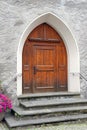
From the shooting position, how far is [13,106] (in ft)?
21.2

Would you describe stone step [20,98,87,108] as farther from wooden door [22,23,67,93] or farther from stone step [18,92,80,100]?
wooden door [22,23,67,93]

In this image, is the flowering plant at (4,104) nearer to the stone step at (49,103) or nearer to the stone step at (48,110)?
the stone step at (48,110)

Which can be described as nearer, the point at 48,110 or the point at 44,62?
the point at 48,110

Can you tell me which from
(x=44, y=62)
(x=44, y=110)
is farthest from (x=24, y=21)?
(x=44, y=110)

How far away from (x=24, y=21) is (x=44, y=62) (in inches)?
55.5

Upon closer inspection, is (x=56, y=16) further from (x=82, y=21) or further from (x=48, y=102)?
(x=48, y=102)

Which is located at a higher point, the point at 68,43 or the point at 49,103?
the point at 68,43

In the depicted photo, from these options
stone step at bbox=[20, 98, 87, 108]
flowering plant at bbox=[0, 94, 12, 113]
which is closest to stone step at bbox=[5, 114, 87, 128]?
flowering plant at bbox=[0, 94, 12, 113]

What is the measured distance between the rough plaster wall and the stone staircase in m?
0.63

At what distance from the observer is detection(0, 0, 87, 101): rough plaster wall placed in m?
6.55

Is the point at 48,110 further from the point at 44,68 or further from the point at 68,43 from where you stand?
the point at 68,43

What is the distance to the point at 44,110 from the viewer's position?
5.96 m

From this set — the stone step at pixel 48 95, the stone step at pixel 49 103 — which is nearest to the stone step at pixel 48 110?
the stone step at pixel 49 103

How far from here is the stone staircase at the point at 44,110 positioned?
18.4 ft
